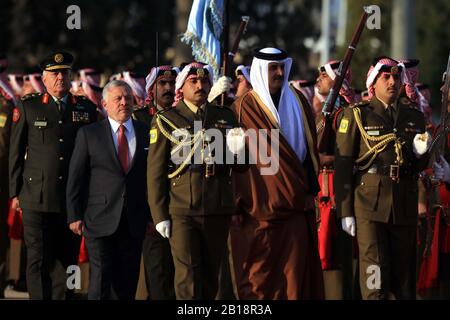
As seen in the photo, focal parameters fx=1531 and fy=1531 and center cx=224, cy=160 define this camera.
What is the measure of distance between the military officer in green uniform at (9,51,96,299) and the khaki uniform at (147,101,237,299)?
153cm

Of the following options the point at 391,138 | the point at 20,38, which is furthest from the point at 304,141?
the point at 20,38

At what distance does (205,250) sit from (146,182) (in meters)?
0.98

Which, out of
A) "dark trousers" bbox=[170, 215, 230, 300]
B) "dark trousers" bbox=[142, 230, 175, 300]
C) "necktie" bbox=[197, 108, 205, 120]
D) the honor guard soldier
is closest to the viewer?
"dark trousers" bbox=[170, 215, 230, 300]

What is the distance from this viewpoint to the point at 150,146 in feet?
41.4

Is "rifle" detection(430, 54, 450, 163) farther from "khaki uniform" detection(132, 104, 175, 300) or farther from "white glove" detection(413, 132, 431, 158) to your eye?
"khaki uniform" detection(132, 104, 175, 300)

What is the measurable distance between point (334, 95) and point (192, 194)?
2.31 meters

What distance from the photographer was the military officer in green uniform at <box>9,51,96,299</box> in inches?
539

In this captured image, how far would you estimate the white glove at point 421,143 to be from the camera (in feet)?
42.7

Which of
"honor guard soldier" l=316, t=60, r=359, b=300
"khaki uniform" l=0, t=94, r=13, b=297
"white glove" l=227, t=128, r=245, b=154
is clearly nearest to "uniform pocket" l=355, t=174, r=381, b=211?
"honor guard soldier" l=316, t=60, r=359, b=300

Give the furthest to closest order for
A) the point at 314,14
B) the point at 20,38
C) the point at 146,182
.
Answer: the point at 314,14 < the point at 20,38 < the point at 146,182

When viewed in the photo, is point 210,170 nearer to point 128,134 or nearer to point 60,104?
point 128,134

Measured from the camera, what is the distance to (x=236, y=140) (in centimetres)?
1205

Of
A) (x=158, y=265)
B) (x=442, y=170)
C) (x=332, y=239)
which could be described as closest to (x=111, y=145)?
(x=158, y=265)

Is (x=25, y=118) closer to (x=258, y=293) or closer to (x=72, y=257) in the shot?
(x=72, y=257)
